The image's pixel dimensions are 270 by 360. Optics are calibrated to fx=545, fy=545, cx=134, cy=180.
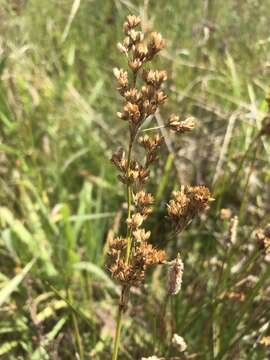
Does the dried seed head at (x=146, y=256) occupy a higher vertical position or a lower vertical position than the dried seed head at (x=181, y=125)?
lower

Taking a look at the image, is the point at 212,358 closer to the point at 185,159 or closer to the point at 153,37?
the point at 153,37

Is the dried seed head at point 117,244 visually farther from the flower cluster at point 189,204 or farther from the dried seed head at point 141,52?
the dried seed head at point 141,52

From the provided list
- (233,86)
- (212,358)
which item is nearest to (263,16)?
(233,86)

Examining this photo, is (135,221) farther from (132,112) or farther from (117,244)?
(132,112)

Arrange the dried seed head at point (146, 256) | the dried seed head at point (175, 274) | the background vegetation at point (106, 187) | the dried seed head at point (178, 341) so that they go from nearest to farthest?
the dried seed head at point (146, 256), the dried seed head at point (175, 274), the dried seed head at point (178, 341), the background vegetation at point (106, 187)

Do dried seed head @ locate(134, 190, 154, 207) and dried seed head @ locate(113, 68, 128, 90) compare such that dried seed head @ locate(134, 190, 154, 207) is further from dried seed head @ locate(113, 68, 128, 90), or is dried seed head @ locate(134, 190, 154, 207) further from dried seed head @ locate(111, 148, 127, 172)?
dried seed head @ locate(113, 68, 128, 90)

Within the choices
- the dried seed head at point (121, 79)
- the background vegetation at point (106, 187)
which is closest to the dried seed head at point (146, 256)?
the dried seed head at point (121, 79)

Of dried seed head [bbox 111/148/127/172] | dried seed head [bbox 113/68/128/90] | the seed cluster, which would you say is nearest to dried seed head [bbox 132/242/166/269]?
the seed cluster
